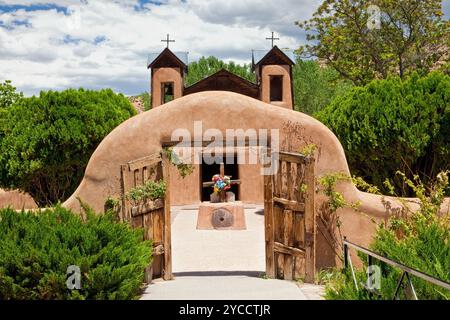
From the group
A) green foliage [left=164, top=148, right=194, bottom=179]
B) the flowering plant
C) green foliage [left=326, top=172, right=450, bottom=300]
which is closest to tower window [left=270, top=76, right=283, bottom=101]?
the flowering plant

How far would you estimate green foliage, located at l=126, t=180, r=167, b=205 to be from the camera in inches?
357

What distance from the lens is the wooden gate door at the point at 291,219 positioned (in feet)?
29.9

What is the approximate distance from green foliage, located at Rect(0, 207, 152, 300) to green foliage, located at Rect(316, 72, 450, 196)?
1029cm

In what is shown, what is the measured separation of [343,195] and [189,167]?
A: 3483mm

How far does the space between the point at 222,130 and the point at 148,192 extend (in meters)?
2.05

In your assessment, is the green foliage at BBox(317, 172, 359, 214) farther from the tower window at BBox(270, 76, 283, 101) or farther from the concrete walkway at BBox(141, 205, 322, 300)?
the tower window at BBox(270, 76, 283, 101)

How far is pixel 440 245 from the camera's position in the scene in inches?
273

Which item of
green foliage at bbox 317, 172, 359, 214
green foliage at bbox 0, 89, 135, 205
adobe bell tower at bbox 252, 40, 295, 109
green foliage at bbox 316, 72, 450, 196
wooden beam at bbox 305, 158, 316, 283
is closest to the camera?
wooden beam at bbox 305, 158, 316, 283

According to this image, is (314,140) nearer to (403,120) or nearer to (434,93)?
(403,120)

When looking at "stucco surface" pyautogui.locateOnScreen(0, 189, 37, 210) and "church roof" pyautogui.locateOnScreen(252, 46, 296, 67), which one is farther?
"church roof" pyautogui.locateOnScreen(252, 46, 296, 67)

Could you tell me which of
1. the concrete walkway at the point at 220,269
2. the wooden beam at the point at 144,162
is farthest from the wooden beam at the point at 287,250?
the wooden beam at the point at 144,162

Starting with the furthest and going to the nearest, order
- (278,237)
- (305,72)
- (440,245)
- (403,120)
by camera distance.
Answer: (305,72), (403,120), (278,237), (440,245)

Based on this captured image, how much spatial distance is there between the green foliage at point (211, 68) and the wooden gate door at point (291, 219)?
30.2 metres

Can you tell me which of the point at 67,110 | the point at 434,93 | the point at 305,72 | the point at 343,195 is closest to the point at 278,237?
the point at 343,195
